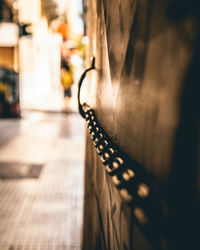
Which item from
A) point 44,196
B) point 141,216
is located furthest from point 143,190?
point 44,196

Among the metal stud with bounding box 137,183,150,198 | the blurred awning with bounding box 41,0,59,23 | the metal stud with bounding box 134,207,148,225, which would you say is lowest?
the metal stud with bounding box 134,207,148,225

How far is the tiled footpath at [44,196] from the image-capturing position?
2.00 meters

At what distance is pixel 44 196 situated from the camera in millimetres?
2691

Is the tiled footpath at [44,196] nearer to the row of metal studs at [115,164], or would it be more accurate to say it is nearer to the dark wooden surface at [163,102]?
the row of metal studs at [115,164]

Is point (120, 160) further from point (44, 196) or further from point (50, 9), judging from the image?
point (50, 9)

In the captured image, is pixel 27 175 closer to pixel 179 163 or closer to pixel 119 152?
pixel 119 152

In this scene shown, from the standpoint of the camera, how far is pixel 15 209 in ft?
7.91

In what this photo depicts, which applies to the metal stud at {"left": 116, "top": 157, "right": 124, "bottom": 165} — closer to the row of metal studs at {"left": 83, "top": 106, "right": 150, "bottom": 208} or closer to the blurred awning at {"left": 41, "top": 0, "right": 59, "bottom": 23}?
the row of metal studs at {"left": 83, "top": 106, "right": 150, "bottom": 208}

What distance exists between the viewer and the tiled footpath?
2.00 meters

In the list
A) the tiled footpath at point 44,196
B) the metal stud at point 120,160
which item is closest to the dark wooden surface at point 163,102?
the metal stud at point 120,160

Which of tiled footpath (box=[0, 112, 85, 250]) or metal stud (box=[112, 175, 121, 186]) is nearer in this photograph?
metal stud (box=[112, 175, 121, 186])

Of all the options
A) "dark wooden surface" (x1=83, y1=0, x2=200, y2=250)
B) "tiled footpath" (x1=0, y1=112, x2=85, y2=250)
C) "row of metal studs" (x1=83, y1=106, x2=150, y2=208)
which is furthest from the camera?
"tiled footpath" (x1=0, y1=112, x2=85, y2=250)

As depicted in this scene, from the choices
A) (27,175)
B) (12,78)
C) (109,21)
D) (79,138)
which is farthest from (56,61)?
(109,21)

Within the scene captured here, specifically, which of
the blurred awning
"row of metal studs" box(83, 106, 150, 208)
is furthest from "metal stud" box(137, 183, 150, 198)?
the blurred awning
